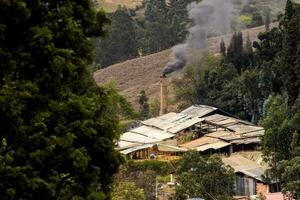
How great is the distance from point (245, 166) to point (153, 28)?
1710 inches

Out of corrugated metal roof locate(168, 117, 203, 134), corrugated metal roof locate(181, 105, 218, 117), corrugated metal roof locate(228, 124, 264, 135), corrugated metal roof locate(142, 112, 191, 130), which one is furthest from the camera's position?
corrugated metal roof locate(181, 105, 218, 117)

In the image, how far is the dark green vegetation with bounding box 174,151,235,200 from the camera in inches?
880

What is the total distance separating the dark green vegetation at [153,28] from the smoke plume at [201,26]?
1953 millimetres

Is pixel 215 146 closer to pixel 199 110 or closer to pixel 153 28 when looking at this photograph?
pixel 199 110

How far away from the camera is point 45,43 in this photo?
22.0 ft

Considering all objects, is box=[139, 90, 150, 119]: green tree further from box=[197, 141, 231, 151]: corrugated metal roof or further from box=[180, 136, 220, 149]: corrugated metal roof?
box=[197, 141, 231, 151]: corrugated metal roof

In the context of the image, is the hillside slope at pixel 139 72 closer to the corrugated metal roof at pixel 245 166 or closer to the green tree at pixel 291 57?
the corrugated metal roof at pixel 245 166

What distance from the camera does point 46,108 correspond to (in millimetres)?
6848

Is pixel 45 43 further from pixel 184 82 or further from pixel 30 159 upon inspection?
pixel 184 82

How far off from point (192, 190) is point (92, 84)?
50.4 feet

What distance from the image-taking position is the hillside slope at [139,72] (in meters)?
63.0

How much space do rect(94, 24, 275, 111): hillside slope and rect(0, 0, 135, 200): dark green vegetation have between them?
178ft

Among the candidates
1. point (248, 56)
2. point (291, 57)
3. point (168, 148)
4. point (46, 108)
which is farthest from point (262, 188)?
point (248, 56)

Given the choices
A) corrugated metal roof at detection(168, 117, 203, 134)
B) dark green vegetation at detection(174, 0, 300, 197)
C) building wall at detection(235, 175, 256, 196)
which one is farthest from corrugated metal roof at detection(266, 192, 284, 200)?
corrugated metal roof at detection(168, 117, 203, 134)
